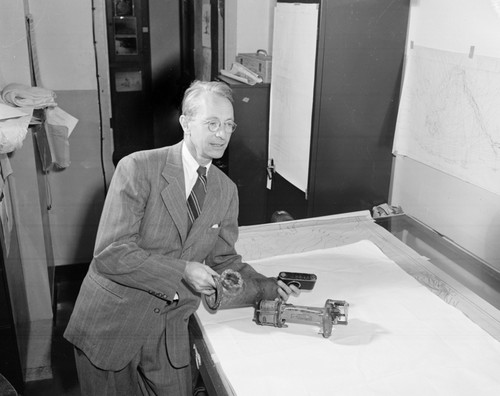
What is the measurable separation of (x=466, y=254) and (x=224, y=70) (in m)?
1.39

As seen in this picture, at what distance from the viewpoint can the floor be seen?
6.26ft

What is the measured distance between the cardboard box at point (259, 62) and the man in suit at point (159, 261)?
1165mm

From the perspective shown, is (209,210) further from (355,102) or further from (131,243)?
(355,102)

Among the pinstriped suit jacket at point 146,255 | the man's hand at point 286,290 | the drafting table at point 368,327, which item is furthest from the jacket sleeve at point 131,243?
the man's hand at point 286,290

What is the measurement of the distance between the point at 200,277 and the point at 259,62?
1.43 meters

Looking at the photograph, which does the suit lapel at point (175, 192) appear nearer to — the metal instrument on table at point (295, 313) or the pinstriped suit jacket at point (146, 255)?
the pinstriped suit jacket at point (146, 255)

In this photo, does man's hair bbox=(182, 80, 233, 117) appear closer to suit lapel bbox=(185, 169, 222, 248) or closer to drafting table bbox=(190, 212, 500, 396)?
suit lapel bbox=(185, 169, 222, 248)

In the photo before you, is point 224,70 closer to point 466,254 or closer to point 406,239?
point 406,239

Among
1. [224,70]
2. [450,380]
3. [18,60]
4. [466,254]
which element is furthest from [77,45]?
[450,380]

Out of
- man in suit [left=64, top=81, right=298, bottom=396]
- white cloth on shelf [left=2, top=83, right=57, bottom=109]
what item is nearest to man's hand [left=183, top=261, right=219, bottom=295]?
man in suit [left=64, top=81, right=298, bottom=396]

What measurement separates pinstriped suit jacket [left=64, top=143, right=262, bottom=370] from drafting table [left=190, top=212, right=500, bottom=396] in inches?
4.1

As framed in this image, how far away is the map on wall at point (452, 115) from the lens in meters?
1.52

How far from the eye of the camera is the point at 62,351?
2117 millimetres

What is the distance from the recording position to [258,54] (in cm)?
240
